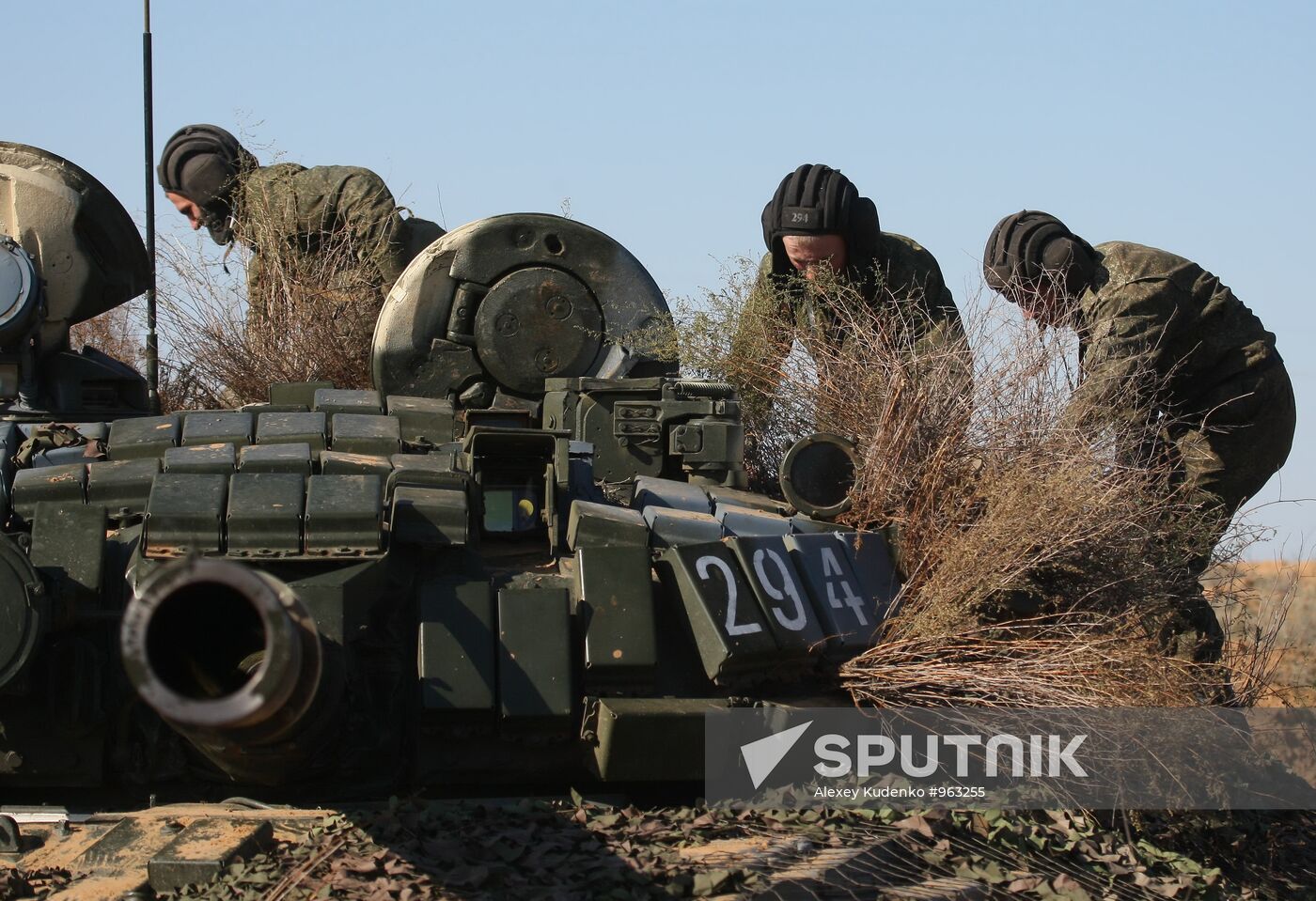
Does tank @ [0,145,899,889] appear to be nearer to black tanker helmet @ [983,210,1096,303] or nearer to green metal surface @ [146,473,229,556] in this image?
green metal surface @ [146,473,229,556]

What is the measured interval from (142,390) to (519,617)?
Answer: 278 cm

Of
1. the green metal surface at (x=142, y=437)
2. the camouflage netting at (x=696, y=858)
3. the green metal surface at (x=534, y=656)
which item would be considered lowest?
the camouflage netting at (x=696, y=858)

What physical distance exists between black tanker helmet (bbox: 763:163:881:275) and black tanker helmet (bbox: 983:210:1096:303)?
75cm

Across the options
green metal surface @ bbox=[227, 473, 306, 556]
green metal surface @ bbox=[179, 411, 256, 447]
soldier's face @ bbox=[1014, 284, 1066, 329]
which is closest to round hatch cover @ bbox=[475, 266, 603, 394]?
green metal surface @ bbox=[179, 411, 256, 447]

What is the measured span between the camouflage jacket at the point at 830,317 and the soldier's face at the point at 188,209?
417 cm

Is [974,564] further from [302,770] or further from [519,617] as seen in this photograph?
[302,770]

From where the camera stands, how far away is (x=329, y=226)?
1136 centimetres

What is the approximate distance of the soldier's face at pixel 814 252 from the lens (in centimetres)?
923

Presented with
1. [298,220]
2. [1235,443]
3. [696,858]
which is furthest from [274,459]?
[1235,443]

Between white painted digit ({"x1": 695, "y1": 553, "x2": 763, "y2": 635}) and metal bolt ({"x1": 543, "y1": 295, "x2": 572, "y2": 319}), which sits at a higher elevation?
metal bolt ({"x1": 543, "y1": 295, "x2": 572, "y2": 319})

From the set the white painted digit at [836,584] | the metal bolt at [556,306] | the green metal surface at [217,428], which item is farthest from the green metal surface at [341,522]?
the metal bolt at [556,306]

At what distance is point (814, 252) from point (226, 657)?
538 cm

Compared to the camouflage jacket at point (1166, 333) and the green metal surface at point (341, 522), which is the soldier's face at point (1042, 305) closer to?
the camouflage jacket at point (1166, 333)

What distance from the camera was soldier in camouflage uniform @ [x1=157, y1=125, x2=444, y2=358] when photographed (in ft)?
35.1
